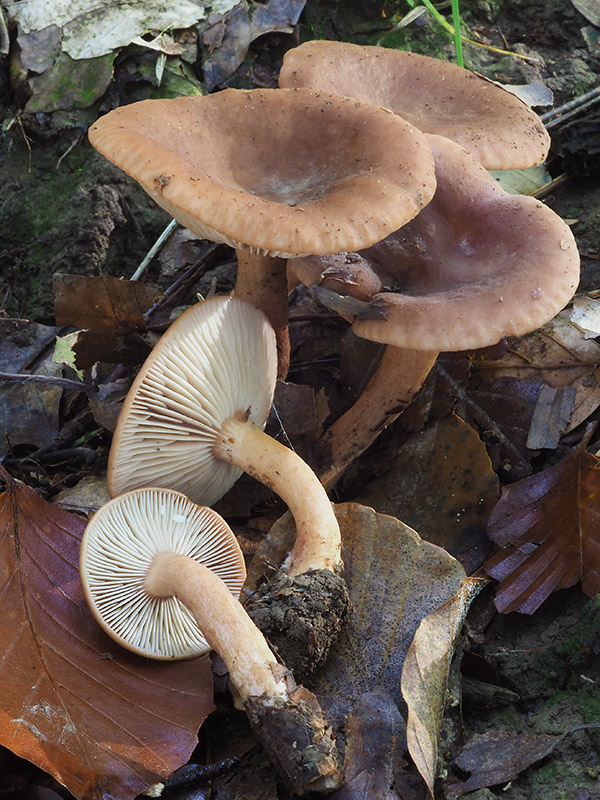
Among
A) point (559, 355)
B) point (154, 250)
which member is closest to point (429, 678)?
point (559, 355)

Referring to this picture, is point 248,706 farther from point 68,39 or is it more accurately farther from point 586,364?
point 68,39

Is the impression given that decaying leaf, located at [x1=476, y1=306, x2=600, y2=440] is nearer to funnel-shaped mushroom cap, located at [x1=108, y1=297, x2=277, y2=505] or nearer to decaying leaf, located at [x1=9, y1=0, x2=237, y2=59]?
funnel-shaped mushroom cap, located at [x1=108, y1=297, x2=277, y2=505]

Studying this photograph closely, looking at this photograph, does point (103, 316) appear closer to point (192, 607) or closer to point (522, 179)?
point (192, 607)

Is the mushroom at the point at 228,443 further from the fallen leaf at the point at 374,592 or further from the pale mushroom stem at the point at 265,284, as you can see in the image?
the pale mushroom stem at the point at 265,284

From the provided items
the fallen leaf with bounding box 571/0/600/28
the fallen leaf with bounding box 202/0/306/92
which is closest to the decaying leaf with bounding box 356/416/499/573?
the fallen leaf with bounding box 202/0/306/92

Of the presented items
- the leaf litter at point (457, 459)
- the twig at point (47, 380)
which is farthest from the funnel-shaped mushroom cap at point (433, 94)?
the twig at point (47, 380)

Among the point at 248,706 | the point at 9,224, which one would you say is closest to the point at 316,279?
the point at 248,706
